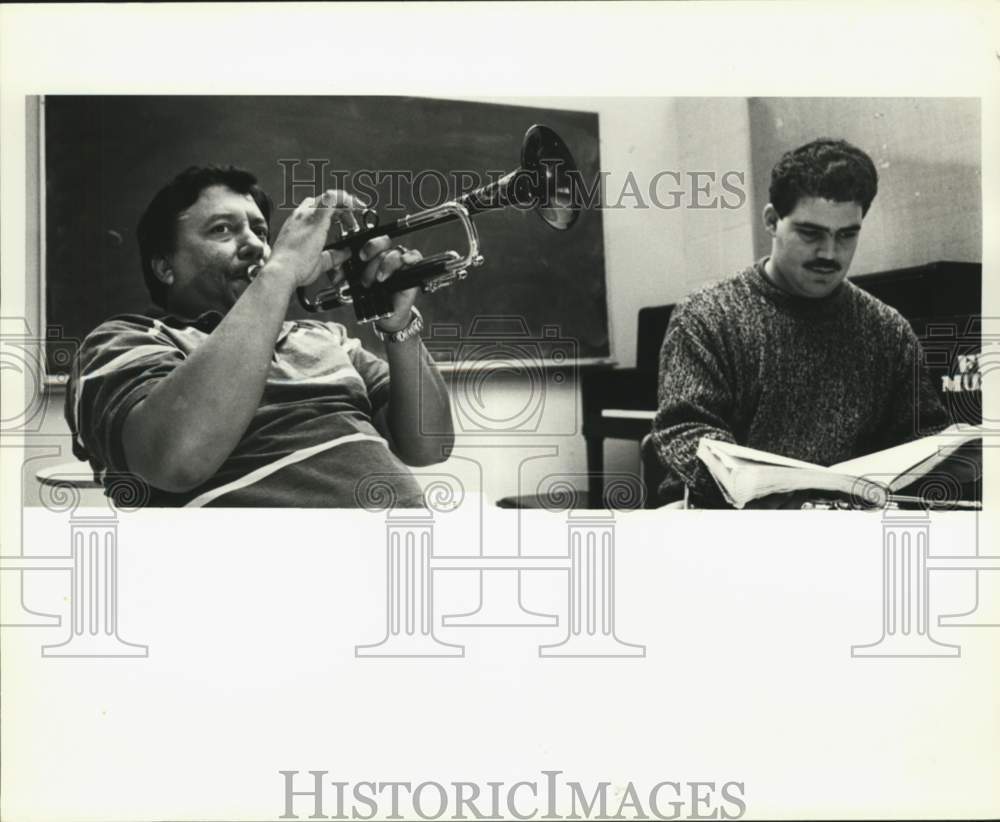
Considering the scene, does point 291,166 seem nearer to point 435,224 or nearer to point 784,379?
point 435,224

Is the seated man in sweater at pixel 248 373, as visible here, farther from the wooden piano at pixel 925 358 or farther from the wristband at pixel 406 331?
the wooden piano at pixel 925 358

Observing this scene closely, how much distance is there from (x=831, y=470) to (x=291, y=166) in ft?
3.81

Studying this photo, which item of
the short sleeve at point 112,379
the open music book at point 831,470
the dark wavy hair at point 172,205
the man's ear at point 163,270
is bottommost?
the open music book at point 831,470

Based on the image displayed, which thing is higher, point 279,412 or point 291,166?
point 291,166

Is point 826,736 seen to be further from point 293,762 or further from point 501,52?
point 501,52

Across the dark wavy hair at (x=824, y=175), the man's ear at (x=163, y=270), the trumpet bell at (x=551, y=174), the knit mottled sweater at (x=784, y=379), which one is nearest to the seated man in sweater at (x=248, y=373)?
the man's ear at (x=163, y=270)

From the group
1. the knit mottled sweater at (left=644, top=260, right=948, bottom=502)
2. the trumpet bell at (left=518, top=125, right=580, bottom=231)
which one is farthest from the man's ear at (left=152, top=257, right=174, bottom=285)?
the knit mottled sweater at (left=644, top=260, right=948, bottom=502)

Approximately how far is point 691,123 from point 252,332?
2.96 feet

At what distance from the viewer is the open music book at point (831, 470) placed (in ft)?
5.88

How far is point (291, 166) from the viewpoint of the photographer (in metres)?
1.78

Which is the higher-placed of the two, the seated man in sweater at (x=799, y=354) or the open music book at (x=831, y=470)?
the seated man in sweater at (x=799, y=354)

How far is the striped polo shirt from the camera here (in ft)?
5.77

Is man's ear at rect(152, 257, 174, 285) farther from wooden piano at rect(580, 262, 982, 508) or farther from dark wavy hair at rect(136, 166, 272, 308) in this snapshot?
wooden piano at rect(580, 262, 982, 508)

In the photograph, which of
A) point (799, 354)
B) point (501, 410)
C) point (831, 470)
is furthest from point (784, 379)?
point (501, 410)
